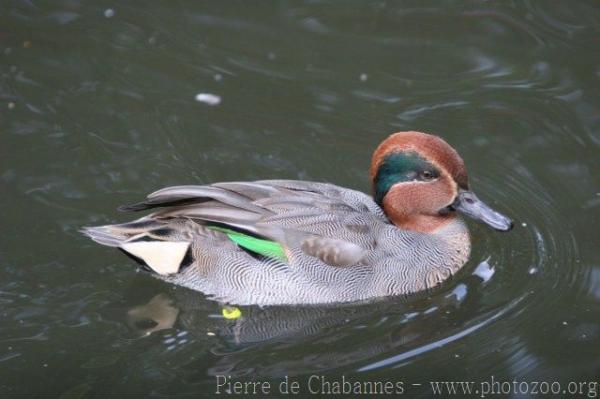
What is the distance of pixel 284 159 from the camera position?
7.63 meters

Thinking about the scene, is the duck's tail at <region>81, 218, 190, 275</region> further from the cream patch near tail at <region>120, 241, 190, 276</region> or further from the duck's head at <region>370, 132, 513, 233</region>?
the duck's head at <region>370, 132, 513, 233</region>

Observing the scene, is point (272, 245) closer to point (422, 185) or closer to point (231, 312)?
point (231, 312)

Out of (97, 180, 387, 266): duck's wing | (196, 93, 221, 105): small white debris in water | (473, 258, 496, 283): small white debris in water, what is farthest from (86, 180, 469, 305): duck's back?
(196, 93, 221, 105): small white debris in water

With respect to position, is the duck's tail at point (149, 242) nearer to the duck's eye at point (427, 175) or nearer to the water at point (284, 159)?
the water at point (284, 159)

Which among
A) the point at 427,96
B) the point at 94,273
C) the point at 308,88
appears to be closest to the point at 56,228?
the point at 94,273

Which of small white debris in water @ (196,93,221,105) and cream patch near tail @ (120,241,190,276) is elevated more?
small white debris in water @ (196,93,221,105)

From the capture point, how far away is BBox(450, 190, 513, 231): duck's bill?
652 centimetres

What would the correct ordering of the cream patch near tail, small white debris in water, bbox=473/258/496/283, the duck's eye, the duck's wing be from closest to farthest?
the duck's wing, the cream patch near tail, the duck's eye, small white debris in water, bbox=473/258/496/283

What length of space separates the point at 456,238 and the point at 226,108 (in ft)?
8.01

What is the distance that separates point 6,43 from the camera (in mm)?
8711

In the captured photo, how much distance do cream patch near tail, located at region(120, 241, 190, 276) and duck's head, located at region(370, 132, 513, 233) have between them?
1.40m

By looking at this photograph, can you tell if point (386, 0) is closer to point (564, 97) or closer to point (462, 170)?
point (564, 97)

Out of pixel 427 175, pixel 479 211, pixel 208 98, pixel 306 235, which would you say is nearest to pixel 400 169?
pixel 427 175

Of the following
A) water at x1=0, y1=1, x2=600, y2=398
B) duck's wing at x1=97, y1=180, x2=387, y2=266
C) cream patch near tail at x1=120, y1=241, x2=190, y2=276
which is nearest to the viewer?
water at x1=0, y1=1, x2=600, y2=398
